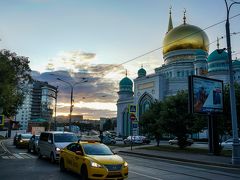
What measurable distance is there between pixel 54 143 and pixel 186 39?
61790mm

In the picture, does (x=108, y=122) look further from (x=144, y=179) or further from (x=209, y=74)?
(x=144, y=179)

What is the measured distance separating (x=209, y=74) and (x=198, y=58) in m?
6.73

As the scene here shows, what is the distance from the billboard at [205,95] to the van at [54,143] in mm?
A: 9268

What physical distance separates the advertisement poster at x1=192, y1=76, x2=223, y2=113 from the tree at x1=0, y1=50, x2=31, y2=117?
1498 cm

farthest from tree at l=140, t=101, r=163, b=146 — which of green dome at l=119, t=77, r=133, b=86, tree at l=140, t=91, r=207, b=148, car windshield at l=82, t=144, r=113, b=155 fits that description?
green dome at l=119, t=77, r=133, b=86

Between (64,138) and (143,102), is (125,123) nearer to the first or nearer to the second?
(143,102)

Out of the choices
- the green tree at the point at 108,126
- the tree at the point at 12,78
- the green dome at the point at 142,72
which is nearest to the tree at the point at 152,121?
the tree at the point at 12,78

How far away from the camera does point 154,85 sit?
75438 millimetres

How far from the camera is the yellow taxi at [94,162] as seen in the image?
34.0 ft

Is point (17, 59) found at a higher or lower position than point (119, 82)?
lower

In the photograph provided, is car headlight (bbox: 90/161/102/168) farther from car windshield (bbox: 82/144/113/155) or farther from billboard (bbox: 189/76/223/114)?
billboard (bbox: 189/76/223/114)

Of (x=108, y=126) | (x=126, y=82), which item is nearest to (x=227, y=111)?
(x=126, y=82)

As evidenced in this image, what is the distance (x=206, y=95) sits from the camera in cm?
2295

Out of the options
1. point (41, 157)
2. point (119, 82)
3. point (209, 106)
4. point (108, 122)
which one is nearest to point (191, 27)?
point (119, 82)
